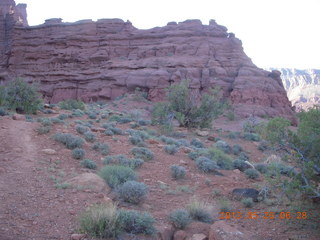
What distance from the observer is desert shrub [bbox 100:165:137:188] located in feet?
21.9

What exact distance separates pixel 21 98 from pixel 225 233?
51.6 ft

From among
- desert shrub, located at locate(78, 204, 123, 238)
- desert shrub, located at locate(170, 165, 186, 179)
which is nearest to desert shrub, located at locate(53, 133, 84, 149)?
desert shrub, located at locate(170, 165, 186, 179)

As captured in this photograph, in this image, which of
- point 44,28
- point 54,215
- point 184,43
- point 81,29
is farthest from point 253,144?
A: point 44,28

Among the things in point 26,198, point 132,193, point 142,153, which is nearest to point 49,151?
point 142,153

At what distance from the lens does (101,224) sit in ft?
14.2

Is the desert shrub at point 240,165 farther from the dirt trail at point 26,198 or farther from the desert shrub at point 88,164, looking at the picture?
the dirt trail at point 26,198

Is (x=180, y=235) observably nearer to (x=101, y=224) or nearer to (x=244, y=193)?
(x=101, y=224)

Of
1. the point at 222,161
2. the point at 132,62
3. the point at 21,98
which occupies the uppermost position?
the point at 132,62

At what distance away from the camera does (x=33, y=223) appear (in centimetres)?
451

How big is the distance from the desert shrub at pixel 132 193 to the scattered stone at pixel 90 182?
1.45 feet

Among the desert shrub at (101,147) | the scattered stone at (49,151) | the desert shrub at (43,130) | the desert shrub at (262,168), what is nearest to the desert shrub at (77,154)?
the scattered stone at (49,151)

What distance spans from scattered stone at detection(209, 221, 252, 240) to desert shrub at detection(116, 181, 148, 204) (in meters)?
1.71

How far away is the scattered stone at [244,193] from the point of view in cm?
708
